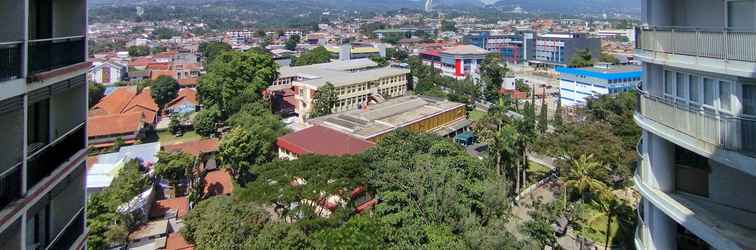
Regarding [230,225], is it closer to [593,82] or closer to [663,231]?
[663,231]

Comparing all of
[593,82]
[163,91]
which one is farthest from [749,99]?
[163,91]

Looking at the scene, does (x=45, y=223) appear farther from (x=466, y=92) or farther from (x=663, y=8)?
(x=466, y=92)

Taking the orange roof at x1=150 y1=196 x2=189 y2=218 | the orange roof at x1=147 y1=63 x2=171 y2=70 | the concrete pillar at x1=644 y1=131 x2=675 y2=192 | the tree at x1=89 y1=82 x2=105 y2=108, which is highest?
the orange roof at x1=147 y1=63 x2=171 y2=70

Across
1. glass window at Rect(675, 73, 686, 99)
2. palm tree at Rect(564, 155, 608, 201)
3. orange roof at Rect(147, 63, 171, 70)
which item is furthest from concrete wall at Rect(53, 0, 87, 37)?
orange roof at Rect(147, 63, 171, 70)

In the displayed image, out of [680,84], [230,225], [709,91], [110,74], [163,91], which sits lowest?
[230,225]

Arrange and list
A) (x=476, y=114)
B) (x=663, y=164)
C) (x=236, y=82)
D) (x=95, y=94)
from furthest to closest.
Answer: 1. (x=95, y=94)
2. (x=476, y=114)
3. (x=236, y=82)
4. (x=663, y=164)

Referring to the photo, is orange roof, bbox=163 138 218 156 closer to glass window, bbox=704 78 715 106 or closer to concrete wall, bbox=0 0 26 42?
concrete wall, bbox=0 0 26 42
